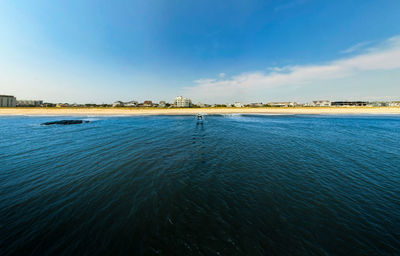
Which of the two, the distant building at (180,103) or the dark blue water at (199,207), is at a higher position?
the distant building at (180,103)

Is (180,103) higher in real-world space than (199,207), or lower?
higher

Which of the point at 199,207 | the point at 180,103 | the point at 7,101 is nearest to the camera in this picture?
the point at 199,207

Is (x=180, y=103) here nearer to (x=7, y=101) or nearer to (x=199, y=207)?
(x=7, y=101)

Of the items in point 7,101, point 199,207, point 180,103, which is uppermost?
point 180,103

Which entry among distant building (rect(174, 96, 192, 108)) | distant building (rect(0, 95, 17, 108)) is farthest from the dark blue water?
distant building (rect(0, 95, 17, 108))

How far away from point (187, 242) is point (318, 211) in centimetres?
521

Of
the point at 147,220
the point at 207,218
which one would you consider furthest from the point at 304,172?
the point at 147,220

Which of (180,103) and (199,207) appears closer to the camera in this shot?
(199,207)

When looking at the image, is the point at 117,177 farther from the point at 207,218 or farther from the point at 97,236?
the point at 207,218

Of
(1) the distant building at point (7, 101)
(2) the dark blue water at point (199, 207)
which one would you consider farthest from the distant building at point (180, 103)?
(2) the dark blue water at point (199, 207)

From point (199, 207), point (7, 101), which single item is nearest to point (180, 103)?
point (7, 101)

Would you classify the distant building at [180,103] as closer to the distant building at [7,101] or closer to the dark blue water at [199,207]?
the distant building at [7,101]

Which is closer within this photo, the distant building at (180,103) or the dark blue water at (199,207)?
the dark blue water at (199,207)

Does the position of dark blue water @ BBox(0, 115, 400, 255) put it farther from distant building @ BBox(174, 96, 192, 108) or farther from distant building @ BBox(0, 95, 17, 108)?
distant building @ BBox(0, 95, 17, 108)
